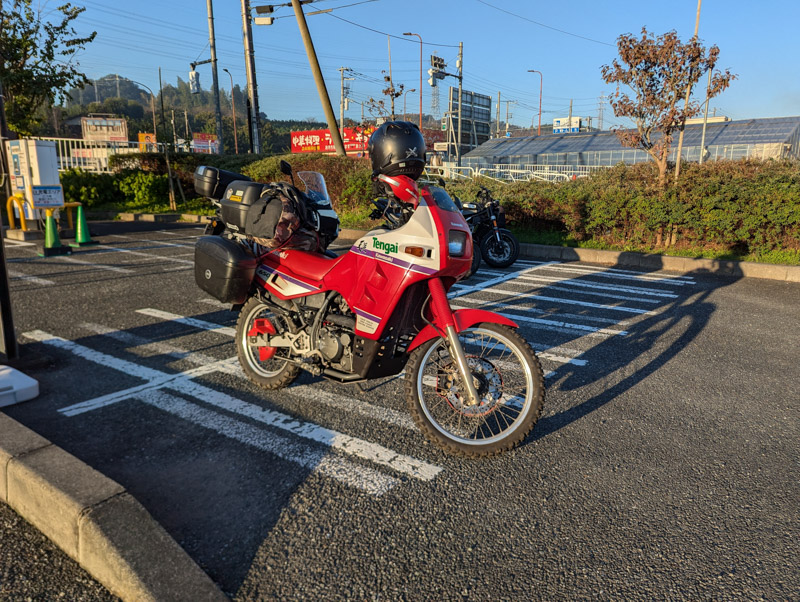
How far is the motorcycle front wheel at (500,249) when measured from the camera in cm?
998

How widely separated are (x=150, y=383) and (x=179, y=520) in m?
1.93

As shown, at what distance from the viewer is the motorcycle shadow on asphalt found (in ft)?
13.3

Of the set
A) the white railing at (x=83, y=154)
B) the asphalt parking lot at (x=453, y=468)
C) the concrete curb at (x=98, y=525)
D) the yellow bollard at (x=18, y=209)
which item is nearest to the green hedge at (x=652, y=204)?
the asphalt parking lot at (x=453, y=468)

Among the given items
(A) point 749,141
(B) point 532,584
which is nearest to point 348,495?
(B) point 532,584

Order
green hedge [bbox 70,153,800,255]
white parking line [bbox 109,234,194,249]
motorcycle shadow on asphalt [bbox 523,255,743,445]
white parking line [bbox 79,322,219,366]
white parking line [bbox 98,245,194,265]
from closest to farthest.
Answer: motorcycle shadow on asphalt [bbox 523,255,743,445] → white parking line [bbox 79,322,219,366] → white parking line [bbox 98,245,194,265] → green hedge [bbox 70,153,800,255] → white parking line [bbox 109,234,194,249]

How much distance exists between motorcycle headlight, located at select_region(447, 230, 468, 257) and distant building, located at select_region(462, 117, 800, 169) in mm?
30526

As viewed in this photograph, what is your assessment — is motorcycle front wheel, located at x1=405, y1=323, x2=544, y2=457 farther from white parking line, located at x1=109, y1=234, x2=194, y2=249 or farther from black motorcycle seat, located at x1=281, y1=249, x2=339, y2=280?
white parking line, located at x1=109, y1=234, x2=194, y2=249

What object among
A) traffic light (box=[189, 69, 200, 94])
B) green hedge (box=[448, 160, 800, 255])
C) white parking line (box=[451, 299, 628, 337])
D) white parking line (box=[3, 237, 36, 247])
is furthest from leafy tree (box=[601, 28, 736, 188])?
traffic light (box=[189, 69, 200, 94])

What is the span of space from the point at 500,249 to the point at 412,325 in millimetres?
6828

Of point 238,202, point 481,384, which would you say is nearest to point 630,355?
point 481,384

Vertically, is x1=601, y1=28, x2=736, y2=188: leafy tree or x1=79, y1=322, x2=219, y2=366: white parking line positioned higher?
x1=601, y1=28, x2=736, y2=188: leafy tree

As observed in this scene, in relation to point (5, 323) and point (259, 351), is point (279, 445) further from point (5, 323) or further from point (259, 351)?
point (5, 323)

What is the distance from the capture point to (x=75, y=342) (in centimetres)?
530

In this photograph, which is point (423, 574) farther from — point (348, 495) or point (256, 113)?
point (256, 113)
